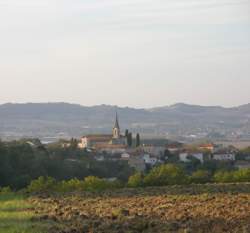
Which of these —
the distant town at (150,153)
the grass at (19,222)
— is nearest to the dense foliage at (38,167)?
the distant town at (150,153)

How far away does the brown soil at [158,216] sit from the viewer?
16981 millimetres

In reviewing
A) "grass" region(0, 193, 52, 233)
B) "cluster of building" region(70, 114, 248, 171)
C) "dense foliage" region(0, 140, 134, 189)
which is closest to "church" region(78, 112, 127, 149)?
"cluster of building" region(70, 114, 248, 171)

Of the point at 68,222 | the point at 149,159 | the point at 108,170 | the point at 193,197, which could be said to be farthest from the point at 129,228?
the point at 149,159

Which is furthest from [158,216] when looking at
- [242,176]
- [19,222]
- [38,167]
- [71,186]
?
[38,167]

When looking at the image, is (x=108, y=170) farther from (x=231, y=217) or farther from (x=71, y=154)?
(x=231, y=217)

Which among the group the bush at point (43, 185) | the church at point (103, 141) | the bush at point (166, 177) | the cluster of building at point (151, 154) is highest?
the bush at point (166, 177)

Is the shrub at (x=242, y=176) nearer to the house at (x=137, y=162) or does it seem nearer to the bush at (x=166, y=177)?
the bush at (x=166, y=177)

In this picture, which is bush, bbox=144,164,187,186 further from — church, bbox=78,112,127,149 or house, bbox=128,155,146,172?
church, bbox=78,112,127,149

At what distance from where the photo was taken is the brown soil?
16981mm

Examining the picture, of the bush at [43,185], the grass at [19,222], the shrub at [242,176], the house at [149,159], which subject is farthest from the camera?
the house at [149,159]

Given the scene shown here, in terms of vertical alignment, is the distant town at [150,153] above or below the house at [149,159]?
above

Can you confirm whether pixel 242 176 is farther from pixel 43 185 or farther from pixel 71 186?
pixel 43 185

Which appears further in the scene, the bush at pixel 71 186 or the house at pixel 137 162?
the house at pixel 137 162

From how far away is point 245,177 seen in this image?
5084cm
